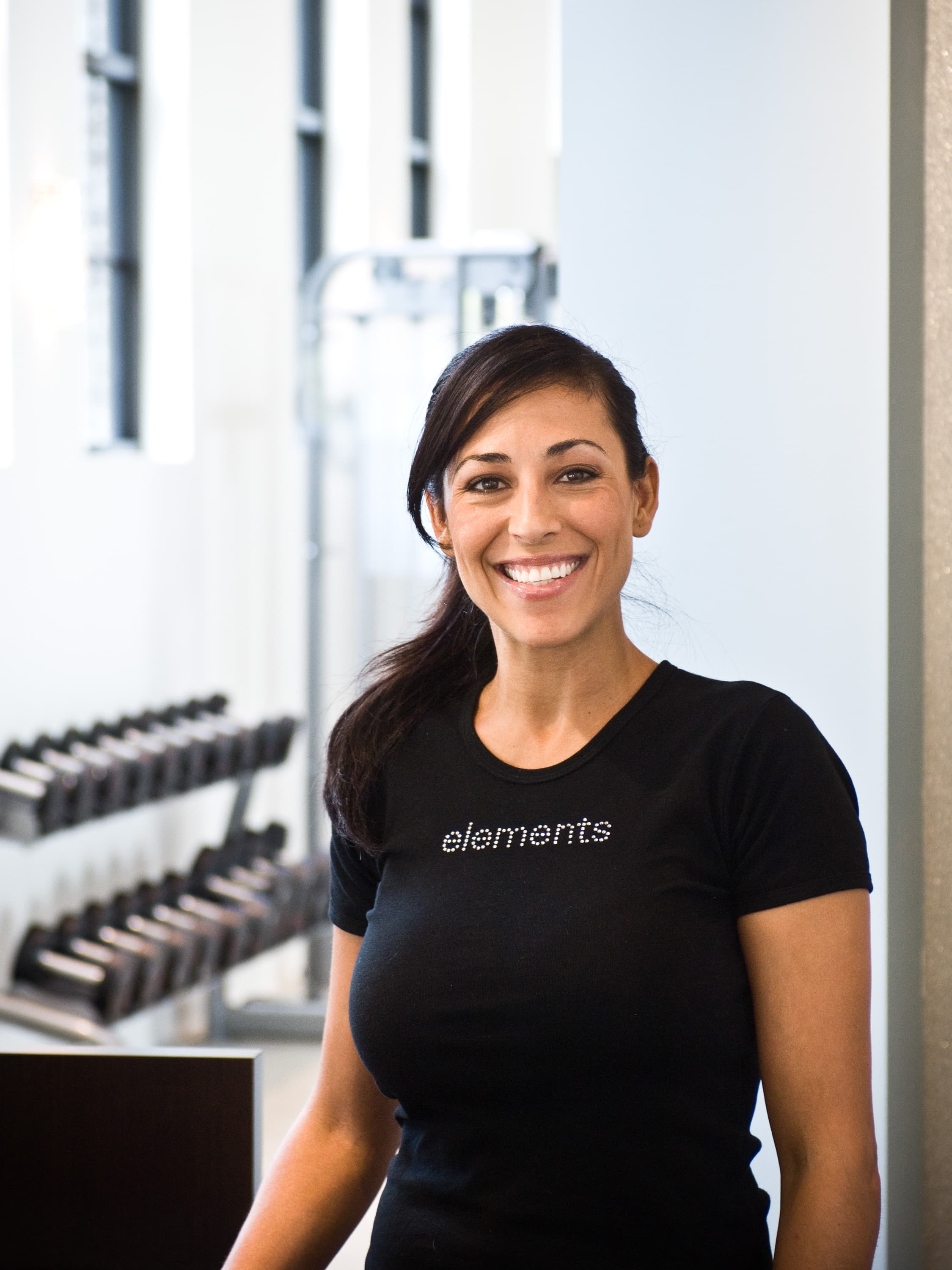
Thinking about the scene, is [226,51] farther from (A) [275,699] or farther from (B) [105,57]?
(A) [275,699]

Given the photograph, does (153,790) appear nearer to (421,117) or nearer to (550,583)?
(550,583)

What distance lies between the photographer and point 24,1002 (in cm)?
312

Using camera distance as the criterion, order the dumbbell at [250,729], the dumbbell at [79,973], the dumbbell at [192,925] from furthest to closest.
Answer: the dumbbell at [250,729] < the dumbbell at [192,925] < the dumbbell at [79,973]

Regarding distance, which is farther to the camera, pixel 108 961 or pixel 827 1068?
pixel 108 961

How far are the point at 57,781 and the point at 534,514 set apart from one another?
90.4 inches

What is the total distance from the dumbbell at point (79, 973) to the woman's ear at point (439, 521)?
7.44ft

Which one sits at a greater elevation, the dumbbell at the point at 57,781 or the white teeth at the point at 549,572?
the white teeth at the point at 549,572

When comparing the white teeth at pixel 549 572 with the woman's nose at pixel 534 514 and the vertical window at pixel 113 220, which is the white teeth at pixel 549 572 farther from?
the vertical window at pixel 113 220

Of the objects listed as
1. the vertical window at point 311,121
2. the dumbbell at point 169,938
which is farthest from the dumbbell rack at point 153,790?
the vertical window at point 311,121

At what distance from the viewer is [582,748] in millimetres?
1212

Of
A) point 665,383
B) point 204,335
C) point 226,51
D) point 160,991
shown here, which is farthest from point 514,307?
point 665,383

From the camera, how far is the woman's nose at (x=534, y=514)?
46.8 inches

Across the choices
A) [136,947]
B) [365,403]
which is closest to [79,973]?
[136,947]

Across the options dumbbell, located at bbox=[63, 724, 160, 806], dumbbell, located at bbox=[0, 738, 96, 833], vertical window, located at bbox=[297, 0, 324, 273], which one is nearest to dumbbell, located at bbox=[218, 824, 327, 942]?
dumbbell, located at bbox=[63, 724, 160, 806]
